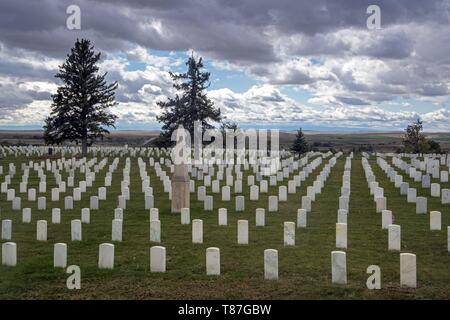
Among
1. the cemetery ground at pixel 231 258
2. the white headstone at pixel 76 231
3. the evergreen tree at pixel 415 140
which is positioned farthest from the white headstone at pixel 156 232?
the evergreen tree at pixel 415 140

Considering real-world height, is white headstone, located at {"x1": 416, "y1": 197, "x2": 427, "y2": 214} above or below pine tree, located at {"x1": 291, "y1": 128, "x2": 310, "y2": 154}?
below

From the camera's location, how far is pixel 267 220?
14.7 metres

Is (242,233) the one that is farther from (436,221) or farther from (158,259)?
(436,221)

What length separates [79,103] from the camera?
148 feet

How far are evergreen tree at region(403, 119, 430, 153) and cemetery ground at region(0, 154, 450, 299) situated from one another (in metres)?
41.4

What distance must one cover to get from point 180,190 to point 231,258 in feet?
21.3

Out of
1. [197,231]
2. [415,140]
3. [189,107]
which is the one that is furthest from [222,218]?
[415,140]

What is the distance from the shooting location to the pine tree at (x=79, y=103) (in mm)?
45094

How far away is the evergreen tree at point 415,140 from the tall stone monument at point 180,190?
45.2m

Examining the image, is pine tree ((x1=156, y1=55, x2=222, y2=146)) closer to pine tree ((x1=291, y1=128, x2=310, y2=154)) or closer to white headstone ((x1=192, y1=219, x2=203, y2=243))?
pine tree ((x1=291, y1=128, x2=310, y2=154))

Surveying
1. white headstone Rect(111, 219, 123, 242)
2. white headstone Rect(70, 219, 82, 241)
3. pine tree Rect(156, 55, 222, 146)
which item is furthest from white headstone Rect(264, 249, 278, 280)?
pine tree Rect(156, 55, 222, 146)

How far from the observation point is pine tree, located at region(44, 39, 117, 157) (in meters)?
45.1

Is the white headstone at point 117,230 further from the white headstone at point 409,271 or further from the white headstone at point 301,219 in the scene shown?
the white headstone at point 409,271
